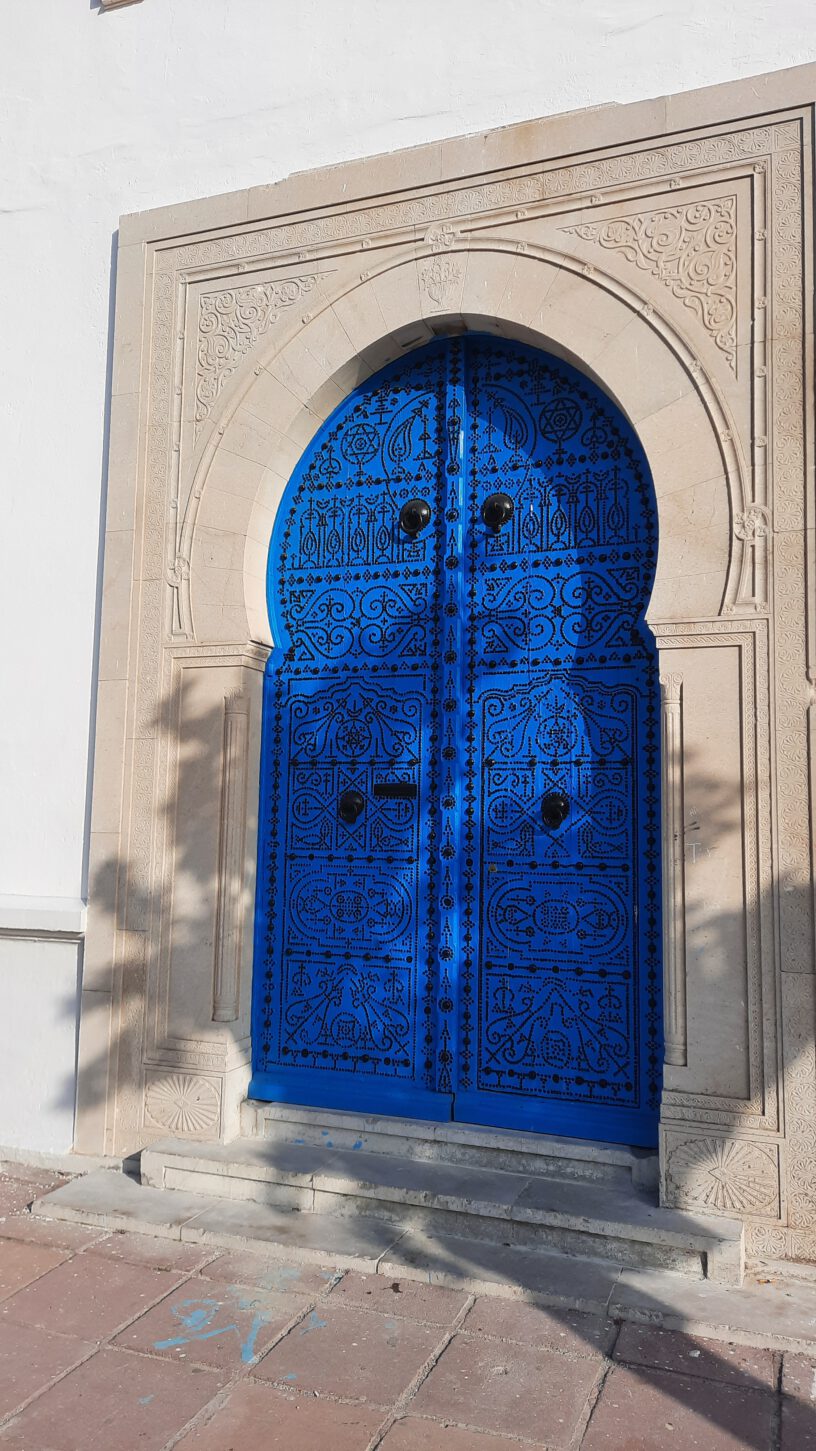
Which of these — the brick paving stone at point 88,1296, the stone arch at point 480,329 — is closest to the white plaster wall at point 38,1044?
the brick paving stone at point 88,1296

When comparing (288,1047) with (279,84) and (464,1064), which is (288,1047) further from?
(279,84)

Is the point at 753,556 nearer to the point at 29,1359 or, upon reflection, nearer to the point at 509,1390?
the point at 509,1390

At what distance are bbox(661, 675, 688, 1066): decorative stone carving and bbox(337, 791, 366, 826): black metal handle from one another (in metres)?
1.37

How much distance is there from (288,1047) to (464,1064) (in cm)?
82

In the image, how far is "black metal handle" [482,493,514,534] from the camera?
4660 millimetres

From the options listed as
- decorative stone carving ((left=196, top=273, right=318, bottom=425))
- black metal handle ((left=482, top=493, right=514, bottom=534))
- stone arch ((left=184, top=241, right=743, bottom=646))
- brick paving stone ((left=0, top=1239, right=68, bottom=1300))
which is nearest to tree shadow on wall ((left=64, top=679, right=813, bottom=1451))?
stone arch ((left=184, top=241, right=743, bottom=646))

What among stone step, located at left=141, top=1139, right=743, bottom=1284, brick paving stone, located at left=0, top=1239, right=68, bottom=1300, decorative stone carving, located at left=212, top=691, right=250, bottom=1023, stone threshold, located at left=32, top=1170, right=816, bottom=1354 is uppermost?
decorative stone carving, located at left=212, top=691, right=250, bottom=1023

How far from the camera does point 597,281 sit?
14.5ft

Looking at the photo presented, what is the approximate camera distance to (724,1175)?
3.78 meters

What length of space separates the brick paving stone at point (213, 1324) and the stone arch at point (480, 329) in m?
2.62

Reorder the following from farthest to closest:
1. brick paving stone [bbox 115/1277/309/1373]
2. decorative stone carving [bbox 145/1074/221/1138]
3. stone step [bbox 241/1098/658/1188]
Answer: decorative stone carving [bbox 145/1074/221/1138] < stone step [bbox 241/1098/658/1188] < brick paving stone [bbox 115/1277/309/1373]

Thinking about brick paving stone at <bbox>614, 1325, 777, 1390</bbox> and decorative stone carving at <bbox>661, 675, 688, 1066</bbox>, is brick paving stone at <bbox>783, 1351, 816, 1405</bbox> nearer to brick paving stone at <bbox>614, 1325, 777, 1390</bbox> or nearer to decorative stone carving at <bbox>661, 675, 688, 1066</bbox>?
brick paving stone at <bbox>614, 1325, 777, 1390</bbox>

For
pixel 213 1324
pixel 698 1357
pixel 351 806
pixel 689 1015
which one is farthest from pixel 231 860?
pixel 698 1357

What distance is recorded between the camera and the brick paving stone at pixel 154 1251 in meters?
3.83
